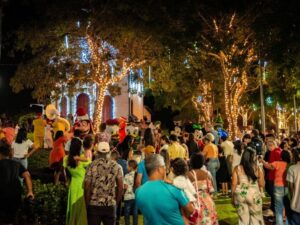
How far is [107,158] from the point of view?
7680 millimetres

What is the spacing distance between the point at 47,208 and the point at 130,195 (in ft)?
5.24

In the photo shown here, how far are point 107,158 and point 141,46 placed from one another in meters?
19.4

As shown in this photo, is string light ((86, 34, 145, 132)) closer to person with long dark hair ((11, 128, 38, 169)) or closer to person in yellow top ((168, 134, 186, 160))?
person in yellow top ((168, 134, 186, 160))

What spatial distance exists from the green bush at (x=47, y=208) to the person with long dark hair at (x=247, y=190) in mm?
3291

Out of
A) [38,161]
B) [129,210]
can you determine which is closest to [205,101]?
[38,161]

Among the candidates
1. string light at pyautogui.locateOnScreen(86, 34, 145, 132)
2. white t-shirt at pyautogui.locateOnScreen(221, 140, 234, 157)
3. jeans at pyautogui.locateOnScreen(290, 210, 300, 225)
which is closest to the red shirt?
jeans at pyautogui.locateOnScreen(290, 210, 300, 225)

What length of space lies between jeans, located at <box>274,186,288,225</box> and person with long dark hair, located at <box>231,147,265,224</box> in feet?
4.67

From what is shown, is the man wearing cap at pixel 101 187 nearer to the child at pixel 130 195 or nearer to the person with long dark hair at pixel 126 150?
the child at pixel 130 195

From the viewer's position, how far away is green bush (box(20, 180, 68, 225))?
30.4 ft

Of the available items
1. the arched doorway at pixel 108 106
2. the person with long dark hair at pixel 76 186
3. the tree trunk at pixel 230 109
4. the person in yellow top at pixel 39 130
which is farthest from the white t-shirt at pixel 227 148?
the arched doorway at pixel 108 106

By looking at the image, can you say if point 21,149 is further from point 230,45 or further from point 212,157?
point 230,45

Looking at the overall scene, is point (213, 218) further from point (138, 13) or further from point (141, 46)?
point (141, 46)

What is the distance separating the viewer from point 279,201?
32.6 ft

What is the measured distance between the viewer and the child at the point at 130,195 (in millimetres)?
9789
